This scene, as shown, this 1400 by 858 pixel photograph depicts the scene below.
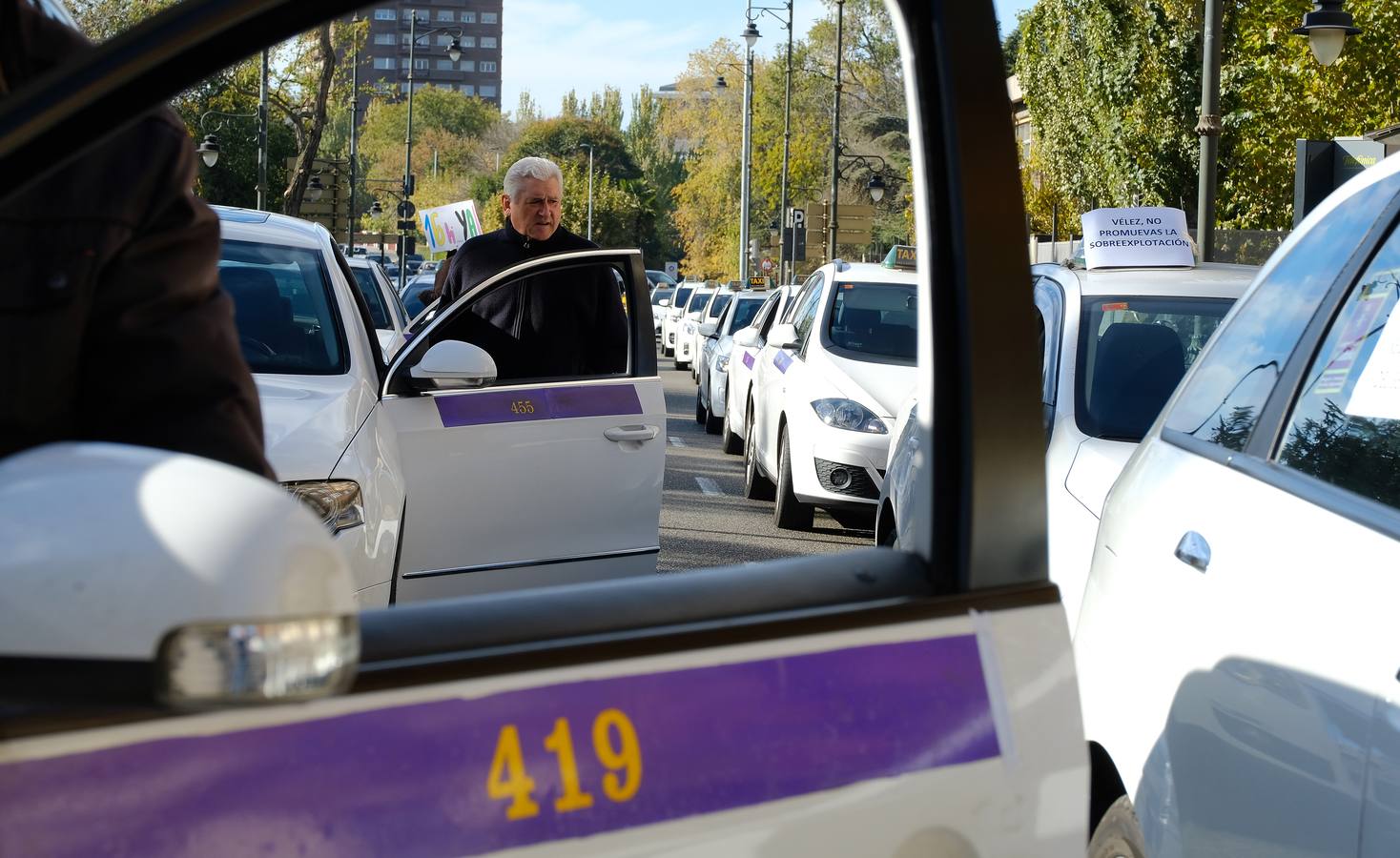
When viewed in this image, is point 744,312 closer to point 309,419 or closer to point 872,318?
Result: point 872,318

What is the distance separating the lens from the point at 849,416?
963 cm

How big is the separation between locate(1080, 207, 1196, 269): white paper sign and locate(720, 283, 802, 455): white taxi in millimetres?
5539

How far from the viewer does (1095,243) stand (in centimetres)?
663

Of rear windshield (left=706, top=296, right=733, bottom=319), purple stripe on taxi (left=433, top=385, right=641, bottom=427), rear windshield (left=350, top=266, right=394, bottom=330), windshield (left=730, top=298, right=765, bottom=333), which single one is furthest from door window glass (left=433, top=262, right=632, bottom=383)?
rear windshield (left=706, top=296, right=733, bottom=319)

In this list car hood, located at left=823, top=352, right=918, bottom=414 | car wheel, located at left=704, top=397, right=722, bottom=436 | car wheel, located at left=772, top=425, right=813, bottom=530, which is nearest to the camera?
car hood, located at left=823, top=352, right=918, bottom=414

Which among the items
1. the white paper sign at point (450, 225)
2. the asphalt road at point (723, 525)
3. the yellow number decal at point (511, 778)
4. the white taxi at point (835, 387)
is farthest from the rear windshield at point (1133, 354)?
the white paper sign at point (450, 225)

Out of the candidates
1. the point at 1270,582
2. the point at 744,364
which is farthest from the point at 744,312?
the point at 1270,582

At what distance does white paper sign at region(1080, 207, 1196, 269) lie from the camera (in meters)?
6.62

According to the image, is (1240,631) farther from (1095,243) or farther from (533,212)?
(1095,243)

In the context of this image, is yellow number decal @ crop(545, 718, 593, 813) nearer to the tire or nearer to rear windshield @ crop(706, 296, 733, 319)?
the tire

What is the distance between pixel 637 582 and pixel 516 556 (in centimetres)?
342

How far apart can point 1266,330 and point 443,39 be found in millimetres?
1825

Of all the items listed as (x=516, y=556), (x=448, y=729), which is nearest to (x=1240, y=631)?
(x=448, y=729)

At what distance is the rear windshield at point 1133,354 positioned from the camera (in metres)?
5.61
